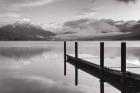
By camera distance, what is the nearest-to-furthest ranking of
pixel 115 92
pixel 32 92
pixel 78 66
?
1. pixel 115 92
2. pixel 32 92
3. pixel 78 66

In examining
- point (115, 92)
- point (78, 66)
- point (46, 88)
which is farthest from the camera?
point (78, 66)

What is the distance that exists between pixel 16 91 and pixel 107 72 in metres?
5.79

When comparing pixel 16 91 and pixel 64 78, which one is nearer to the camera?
pixel 16 91

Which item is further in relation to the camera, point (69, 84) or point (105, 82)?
point (69, 84)

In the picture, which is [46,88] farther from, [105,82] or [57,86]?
[105,82]

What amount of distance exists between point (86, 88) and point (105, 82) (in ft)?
4.48

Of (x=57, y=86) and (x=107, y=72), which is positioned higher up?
(x=107, y=72)

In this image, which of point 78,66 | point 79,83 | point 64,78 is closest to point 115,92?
point 79,83

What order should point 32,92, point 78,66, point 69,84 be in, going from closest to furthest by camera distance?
point 32,92, point 69,84, point 78,66

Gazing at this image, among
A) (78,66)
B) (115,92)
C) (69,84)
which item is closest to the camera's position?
(115,92)

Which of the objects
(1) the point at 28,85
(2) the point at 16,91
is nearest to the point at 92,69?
(1) the point at 28,85

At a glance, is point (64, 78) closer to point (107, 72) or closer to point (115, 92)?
point (107, 72)

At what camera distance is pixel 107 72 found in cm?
1551

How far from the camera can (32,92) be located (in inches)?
593
